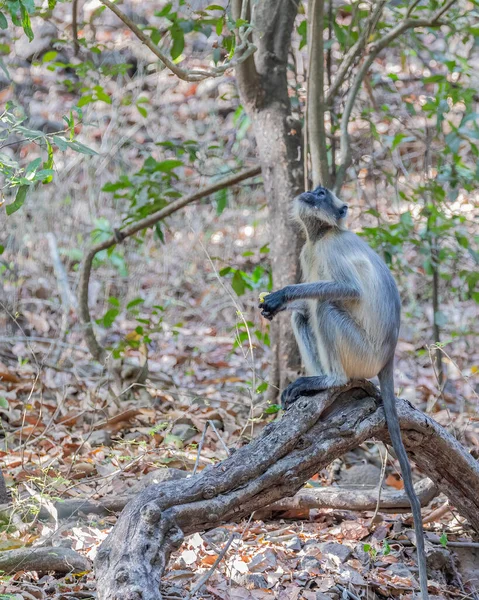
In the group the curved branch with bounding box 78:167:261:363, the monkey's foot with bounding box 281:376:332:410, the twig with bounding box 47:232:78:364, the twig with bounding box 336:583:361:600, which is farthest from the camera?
the twig with bounding box 47:232:78:364

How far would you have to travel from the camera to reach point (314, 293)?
4.56 metres

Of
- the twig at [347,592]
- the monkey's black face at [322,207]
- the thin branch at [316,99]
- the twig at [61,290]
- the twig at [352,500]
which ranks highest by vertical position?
the thin branch at [316,99]

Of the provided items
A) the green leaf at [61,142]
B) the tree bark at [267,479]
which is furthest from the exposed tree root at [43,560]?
the green leaf at [61,142]

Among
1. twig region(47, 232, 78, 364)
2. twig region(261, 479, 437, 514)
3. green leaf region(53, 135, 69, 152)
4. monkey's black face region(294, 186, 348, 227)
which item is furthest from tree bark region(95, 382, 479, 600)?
twig region(47, 232, 78, 364)

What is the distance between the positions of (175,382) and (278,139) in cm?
295

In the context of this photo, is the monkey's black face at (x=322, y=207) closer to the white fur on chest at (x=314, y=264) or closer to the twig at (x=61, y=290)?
the white fur on chest at (x=314, y=264)

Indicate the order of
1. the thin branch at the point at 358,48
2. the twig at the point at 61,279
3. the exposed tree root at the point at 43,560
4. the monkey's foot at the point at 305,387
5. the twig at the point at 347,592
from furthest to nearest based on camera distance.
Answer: the twig at the point at 61,279, the thin branch at the point at 358,48, the monkey's foot at the point at 305,387, the twig at the point at 347,592, the exposed tree root at the point at 43,560

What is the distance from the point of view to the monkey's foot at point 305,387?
4.30 meters

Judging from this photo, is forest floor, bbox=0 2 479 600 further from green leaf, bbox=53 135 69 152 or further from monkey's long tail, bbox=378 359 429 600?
green leaf, bbox=53 135 69 152

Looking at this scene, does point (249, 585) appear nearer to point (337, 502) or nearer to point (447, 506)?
point (337, 502)

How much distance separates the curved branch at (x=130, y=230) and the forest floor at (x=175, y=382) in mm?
306

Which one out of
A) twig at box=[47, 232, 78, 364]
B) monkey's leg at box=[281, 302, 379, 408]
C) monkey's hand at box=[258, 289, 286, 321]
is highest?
monkey's hand at box=[258, 289, 286, 321]

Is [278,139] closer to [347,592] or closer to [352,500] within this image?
[352,500]

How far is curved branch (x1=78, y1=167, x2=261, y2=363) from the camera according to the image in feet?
21.0
